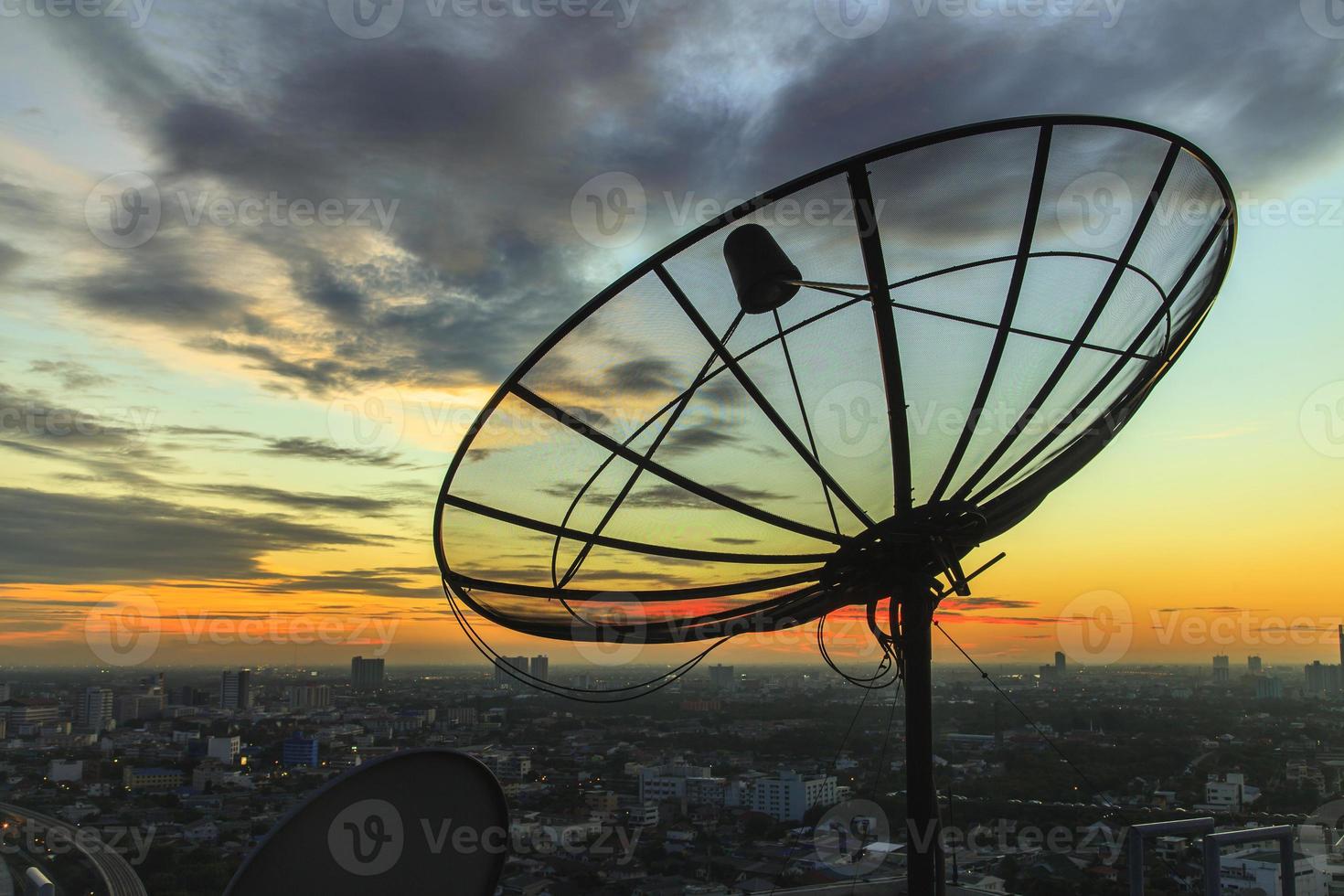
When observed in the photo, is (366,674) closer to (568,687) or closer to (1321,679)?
(568,687)

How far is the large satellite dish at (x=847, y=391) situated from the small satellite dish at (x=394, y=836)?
2.04m

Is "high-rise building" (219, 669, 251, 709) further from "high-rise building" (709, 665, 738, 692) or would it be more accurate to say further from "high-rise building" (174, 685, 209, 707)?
"high-rise building" (709, 665, 738, 692)

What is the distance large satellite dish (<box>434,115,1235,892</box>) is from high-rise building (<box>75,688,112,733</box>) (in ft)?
56.9

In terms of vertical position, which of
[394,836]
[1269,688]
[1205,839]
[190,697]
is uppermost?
[394,836]

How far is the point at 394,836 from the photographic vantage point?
4582 millimetres

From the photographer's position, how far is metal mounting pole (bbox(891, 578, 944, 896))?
219 inches

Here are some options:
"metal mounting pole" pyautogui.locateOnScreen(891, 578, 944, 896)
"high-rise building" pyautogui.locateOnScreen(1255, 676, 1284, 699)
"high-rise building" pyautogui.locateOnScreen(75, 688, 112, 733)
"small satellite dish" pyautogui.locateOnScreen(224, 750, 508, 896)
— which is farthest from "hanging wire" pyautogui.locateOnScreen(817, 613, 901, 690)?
"high-rise building" pyautogui.locateOnScreen(1255, 676, 1284, 699)

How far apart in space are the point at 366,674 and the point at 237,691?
3140mm

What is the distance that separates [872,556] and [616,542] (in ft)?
6.41

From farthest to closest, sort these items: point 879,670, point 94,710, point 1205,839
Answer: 1. point 94,710
2. point 879,670
3. point 1205,839

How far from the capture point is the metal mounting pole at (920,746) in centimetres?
556

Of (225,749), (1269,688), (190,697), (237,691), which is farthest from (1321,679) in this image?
(190,697)

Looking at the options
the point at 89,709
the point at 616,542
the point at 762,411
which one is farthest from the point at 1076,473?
the point at 89,709

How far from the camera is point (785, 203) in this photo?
488 centimetres
